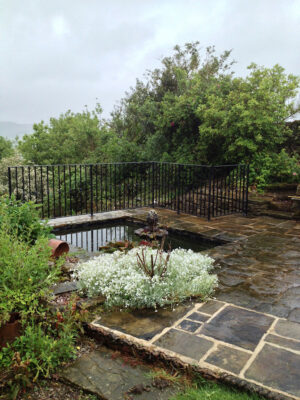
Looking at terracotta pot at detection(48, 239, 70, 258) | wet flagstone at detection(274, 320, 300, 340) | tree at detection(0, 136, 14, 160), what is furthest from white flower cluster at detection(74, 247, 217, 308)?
tree at detection(0, 136, 14, 160)

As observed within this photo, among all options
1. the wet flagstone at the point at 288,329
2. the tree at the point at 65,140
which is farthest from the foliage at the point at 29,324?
the tree at the point at 65,140

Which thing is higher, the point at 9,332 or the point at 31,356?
the point at 9,332

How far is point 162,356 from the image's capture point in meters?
2.07

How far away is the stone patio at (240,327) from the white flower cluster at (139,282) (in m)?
0.12

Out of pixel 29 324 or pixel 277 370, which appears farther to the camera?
pixel 29 324

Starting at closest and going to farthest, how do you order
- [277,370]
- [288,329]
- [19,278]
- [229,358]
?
[277,370] → [229,358] → [19,278] → [288,329]

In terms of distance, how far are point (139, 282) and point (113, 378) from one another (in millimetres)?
905

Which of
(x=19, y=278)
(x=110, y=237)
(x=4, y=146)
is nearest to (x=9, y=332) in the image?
(x=19, y=278)

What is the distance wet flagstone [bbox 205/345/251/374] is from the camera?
1.97 m

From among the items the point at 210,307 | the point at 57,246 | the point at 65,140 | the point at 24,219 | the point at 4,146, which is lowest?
the point at 210,307

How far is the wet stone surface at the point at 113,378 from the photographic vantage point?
1847mm

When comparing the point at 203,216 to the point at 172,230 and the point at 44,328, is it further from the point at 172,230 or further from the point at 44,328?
the point at 44,328

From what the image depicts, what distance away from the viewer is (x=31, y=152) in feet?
52.8

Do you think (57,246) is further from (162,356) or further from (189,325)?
(162,356)
